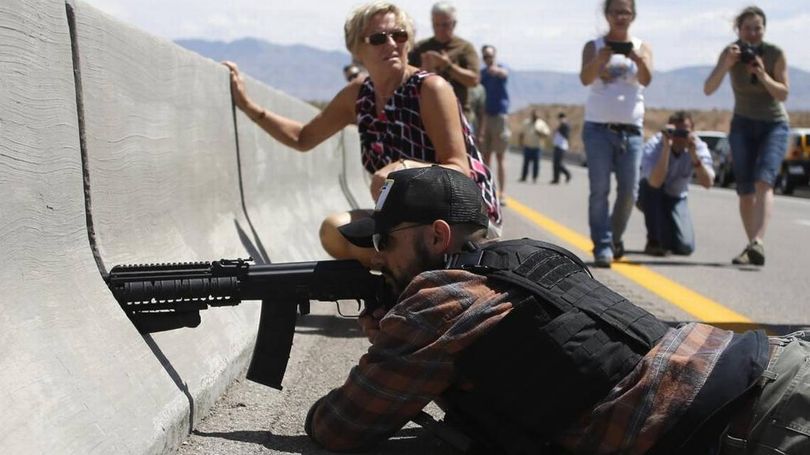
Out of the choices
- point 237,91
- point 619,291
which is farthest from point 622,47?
point 237,91

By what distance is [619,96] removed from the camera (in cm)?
832

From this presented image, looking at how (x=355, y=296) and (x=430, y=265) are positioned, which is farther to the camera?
(x=355, y=296)

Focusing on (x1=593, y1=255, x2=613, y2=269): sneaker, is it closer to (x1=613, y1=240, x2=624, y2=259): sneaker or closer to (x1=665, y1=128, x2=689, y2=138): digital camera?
(x1=613, y1=240, x2=624, y2=259): sneaker

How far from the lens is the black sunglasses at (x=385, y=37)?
5.09m

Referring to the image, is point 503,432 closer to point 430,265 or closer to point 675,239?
point 430,265

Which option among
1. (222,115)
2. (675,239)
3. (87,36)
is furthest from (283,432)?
(675,239)

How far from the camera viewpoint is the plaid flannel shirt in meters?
2.80

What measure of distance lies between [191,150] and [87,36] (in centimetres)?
128

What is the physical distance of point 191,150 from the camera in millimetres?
4559

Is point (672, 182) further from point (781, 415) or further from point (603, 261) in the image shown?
point (781, 415)

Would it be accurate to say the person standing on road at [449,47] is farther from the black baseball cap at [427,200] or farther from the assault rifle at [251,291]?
the black baseball cap at [427,200]

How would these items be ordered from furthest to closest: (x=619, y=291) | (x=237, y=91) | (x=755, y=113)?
1. (x=755, y=113)
2. (x=619, y=291)
3. (x=237, y=91)

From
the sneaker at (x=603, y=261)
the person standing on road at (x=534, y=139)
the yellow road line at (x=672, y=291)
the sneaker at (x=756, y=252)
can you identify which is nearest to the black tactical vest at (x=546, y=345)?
the yellow road line at (x=672, y=291)

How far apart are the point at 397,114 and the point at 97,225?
6.93 ft
